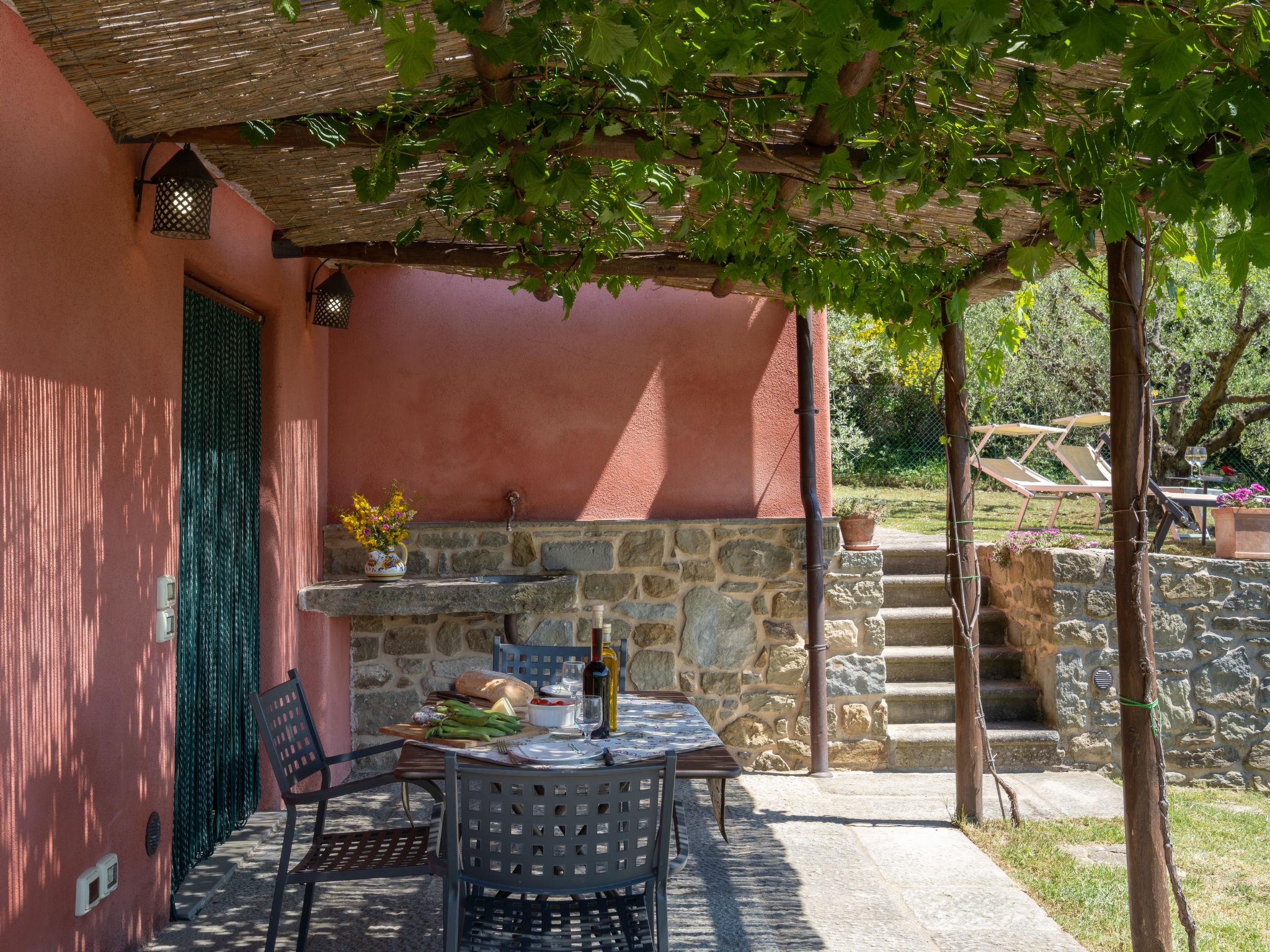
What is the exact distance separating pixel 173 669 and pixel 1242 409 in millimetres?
10939

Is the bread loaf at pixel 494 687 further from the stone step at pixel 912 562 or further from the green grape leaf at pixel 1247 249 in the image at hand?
the stone step at pixel 912 562

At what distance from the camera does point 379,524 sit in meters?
5.03

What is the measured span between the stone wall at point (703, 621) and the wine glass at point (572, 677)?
1974 mm

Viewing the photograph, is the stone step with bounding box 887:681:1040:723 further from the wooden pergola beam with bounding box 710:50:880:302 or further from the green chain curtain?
the green chain curtain

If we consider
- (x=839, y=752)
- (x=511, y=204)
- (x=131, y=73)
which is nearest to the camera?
(x=131, y=73)

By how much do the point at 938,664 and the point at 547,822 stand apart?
4.02m

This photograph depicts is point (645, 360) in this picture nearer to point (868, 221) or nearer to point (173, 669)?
point (868, 221)

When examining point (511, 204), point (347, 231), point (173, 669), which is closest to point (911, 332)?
point (511, 204)

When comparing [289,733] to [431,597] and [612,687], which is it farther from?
[431,597]

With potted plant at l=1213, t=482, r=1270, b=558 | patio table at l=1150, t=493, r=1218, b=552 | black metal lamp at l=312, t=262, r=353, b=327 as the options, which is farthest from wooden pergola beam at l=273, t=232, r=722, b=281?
patio table at l=1150, t=493, r=1218, b=552

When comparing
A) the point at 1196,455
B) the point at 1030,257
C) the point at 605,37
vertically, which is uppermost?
the point at 605,37

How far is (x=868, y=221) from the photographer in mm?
4141

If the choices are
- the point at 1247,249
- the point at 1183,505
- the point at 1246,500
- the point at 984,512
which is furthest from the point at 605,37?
the point at 984,512

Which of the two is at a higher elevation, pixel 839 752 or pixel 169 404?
pixel 169 404
